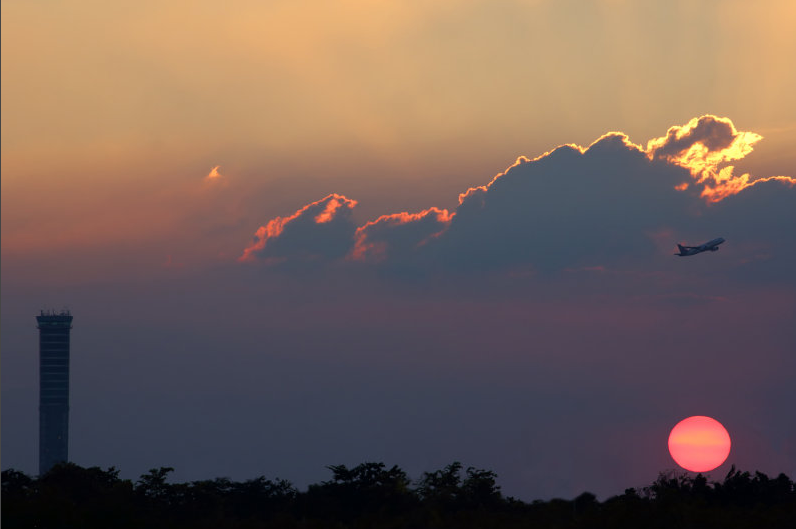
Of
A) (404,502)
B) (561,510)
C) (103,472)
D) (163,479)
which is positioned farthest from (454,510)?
(103,472)

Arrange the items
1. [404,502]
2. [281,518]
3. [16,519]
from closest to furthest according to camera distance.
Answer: [16,519] → [281,518] → [404,502]

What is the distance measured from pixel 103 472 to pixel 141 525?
169 ft

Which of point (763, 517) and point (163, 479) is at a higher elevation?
point (163, 479)

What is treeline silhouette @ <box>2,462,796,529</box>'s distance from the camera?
284ft

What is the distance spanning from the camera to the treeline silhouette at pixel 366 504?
8669 cm

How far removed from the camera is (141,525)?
285 ft

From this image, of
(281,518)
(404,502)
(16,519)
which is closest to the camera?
(16,519)

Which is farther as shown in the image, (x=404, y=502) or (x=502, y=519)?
(x=404, y=502)

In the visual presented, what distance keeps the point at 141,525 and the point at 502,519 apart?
103ft

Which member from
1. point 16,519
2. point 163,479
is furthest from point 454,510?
point 16,519

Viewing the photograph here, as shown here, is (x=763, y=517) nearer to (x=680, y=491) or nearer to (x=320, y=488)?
(x=680, y=491)

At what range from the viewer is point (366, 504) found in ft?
388

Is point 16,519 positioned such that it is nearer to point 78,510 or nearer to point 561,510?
point 78,510

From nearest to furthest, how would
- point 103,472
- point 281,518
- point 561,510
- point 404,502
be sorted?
point 281,518
point 561,510
point 404,502
point 103,472
